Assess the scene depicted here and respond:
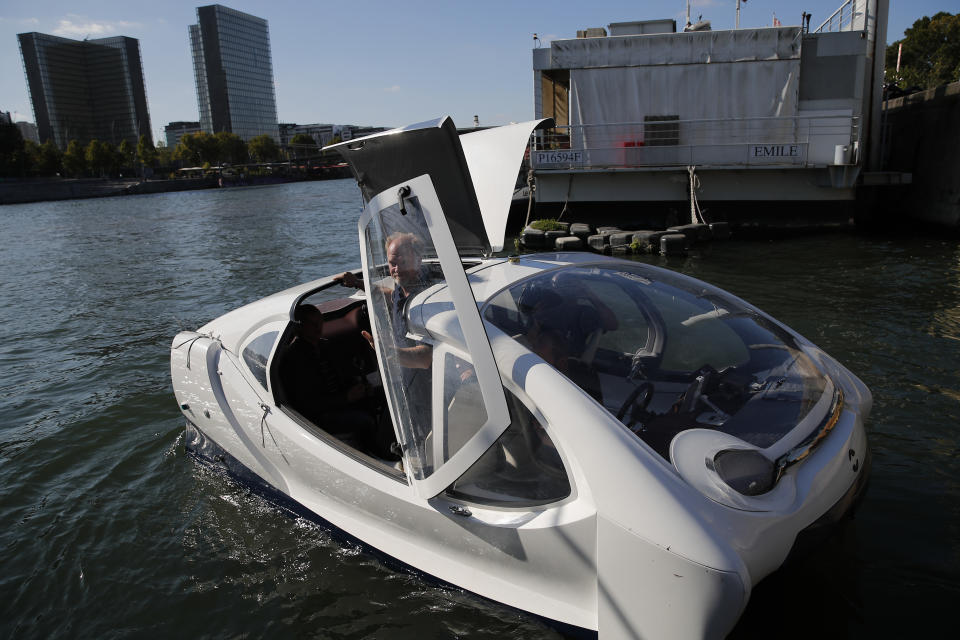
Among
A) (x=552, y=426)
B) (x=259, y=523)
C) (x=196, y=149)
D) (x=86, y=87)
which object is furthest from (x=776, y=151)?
(x=86, y=87)

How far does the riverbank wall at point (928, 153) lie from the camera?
1658 cm

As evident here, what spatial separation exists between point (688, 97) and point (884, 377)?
46.8 feet

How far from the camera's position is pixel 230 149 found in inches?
5423

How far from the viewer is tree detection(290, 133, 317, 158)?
165 metres


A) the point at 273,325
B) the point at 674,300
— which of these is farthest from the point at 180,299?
the point at 674,300

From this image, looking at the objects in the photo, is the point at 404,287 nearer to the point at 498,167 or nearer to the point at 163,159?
the point at 498,167

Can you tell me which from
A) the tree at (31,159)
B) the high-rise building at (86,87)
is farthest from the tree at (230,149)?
the high-rise building at (86,87)

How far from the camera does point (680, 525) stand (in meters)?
2.11

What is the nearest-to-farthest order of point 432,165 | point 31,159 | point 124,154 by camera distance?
point 432,165
point 31,159
point 124,154

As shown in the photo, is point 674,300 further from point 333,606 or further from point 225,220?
point 225,220

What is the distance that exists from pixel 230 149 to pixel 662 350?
150 metres

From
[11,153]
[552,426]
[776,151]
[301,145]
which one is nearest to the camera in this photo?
[552,426]

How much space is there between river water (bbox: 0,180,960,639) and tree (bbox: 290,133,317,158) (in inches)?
6536

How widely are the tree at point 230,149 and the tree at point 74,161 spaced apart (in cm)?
2896
